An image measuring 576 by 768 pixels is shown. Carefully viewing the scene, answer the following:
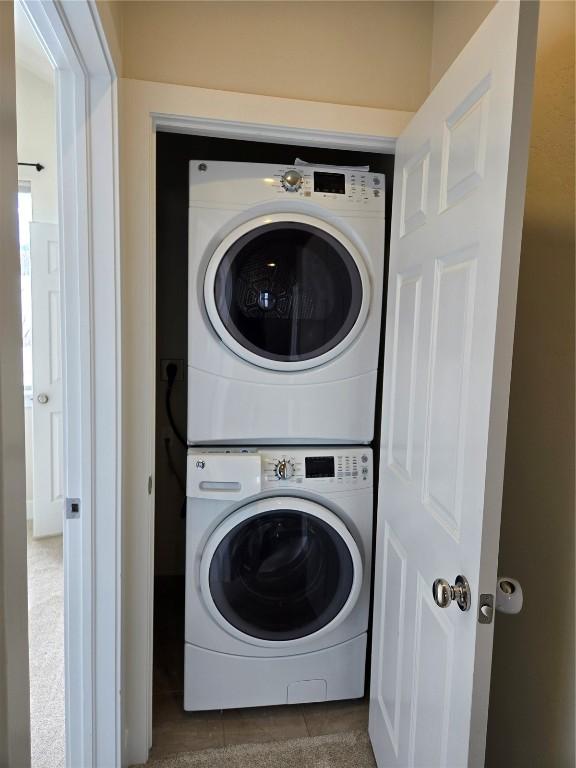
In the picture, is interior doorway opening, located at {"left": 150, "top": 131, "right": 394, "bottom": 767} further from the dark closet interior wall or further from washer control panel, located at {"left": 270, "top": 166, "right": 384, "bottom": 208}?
washer control panel, located at {"left": 270, "top": 166, "right": 384, "bottom": 208}

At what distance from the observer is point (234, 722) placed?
1.72 metres

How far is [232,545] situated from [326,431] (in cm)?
49

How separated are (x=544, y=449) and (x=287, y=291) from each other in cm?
89

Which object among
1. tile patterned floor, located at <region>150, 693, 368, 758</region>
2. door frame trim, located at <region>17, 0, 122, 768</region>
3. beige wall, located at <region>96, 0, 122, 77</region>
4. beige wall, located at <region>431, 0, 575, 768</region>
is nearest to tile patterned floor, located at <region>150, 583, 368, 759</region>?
tile patterned floor, located at <region>150, 693, 368, 758</region>

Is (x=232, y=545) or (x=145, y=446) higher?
(x=145, y=446)

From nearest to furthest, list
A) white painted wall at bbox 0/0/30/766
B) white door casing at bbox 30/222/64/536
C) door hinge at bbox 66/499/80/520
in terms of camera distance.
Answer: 1. white painted wall at bbox 0/0/30/766
2. door hinge at bbox 66/499/80/520
3. white door casing at bbox 30/222/64/536

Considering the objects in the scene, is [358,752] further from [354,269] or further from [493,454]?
[354,269]

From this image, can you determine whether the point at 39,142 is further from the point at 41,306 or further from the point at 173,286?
the point at 173,286

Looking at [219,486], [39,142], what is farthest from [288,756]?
[39,142]

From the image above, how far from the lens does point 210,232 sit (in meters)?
1.52

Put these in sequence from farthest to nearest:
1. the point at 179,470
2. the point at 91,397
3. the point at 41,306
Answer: the point at 41,306 < the point at 179,470 < the point at 91,397

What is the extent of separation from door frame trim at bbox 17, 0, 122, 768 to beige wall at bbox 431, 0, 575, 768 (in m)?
1.02

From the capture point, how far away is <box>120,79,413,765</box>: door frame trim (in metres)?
1.37

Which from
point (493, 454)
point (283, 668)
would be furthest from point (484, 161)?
point (283, 668)
